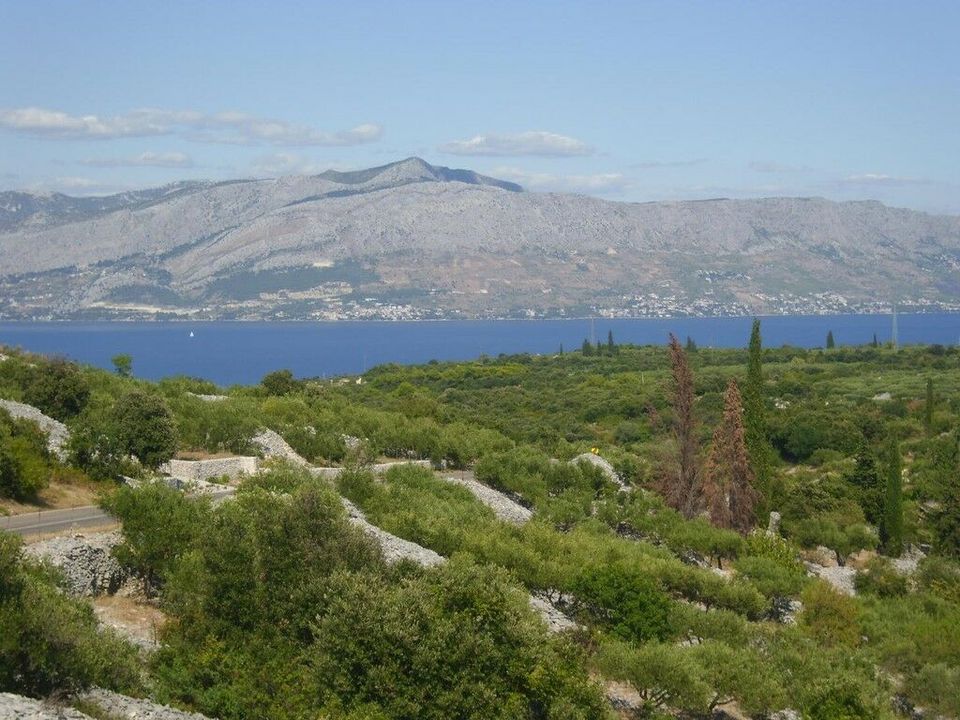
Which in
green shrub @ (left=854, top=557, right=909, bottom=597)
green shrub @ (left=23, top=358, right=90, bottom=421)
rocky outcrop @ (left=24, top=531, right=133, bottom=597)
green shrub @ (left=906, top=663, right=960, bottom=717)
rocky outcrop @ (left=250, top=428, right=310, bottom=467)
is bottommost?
green shrub @ (left=854, top=557, right=909, bottom=597)

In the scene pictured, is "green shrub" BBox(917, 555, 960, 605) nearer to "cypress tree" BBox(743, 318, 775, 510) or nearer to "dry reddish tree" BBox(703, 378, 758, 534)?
"dry reddish tree" BBox(703, 378, 758, 534)

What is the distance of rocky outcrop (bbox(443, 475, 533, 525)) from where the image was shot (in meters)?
34.0

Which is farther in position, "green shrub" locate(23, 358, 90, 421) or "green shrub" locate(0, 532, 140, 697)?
"green shrub" locate(23, 358, 90, 421)

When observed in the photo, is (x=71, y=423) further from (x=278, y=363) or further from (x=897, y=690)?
(x=278, y=363)

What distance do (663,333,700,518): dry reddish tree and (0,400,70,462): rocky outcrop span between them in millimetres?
21945

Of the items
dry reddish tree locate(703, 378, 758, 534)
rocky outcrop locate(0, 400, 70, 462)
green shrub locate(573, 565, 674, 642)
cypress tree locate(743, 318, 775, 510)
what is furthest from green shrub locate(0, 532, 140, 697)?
cypress tree locate(743, 318, 775, 510)

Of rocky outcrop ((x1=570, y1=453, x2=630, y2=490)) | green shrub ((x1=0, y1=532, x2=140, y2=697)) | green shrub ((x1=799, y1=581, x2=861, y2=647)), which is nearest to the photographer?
green shrub ((x1=0, y1=532, x2=140, y2=697))

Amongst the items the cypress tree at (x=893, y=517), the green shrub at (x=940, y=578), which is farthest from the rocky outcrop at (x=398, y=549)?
the cypress tree at (x=893, y=517)

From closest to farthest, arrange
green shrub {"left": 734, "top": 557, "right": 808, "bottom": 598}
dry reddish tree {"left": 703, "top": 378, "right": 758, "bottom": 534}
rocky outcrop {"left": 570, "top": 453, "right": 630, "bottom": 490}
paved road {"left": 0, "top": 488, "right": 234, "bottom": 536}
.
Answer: paved road {"left": 0, "top": 488, "right": 234, "bottom": 536} → green shrub {"left": 734, "top": 557, "right": 808, "bottom": 598} → dry reddish tree {"left": 703, "top": 378, "right": 758, "bottom": 534} → rocky outcrop {"left": 570, "top": 453, "right": 630, "bottom": 490}

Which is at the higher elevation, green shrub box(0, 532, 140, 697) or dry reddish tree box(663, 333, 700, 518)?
green shrub box(0, 532, 140, 697)

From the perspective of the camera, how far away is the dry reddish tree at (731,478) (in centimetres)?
4241

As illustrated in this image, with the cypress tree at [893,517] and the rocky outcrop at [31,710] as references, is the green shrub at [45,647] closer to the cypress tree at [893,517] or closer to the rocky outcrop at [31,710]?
the rocky outcrop at [31,710]

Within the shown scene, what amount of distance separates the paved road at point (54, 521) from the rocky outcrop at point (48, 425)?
11.2 feet

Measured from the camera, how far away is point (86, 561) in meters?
19.4
